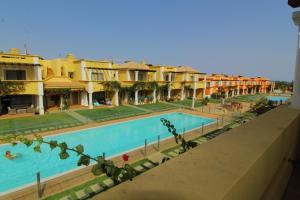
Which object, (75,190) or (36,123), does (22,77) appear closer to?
(36,123)

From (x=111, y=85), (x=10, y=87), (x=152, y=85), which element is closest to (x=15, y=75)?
(x=10, y=87)

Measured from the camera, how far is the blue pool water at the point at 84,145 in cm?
1143

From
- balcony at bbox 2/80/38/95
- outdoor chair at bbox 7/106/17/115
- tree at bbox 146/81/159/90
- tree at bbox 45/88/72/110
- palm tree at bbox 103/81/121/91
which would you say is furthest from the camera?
tree at bbox 146/81/159/90

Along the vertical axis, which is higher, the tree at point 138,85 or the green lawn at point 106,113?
the tree at point 138,85

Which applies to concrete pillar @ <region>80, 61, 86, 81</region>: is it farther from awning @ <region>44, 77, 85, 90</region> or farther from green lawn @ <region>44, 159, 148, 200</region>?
green lawn @ <region>44, 159, 148, 200</region>

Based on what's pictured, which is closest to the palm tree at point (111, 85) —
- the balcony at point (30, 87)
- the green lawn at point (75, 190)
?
the balcony at point (30, 87)

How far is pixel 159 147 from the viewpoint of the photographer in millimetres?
14461

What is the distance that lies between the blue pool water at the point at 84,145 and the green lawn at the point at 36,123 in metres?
2.22

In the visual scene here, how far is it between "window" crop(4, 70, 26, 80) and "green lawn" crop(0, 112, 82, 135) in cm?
540

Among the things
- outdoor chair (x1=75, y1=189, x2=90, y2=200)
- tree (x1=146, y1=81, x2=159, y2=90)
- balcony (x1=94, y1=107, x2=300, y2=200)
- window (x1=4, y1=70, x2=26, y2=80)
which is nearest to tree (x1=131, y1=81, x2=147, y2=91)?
tree (x1=146, y1=81, x2=159, y2=90)

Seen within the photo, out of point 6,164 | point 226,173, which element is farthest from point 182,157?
point 6,164

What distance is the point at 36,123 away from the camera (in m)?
19.5

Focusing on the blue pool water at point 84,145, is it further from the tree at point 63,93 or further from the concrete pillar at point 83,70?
the concrete pillar at point 83,70

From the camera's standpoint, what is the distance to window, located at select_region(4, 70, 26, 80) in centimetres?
2265
